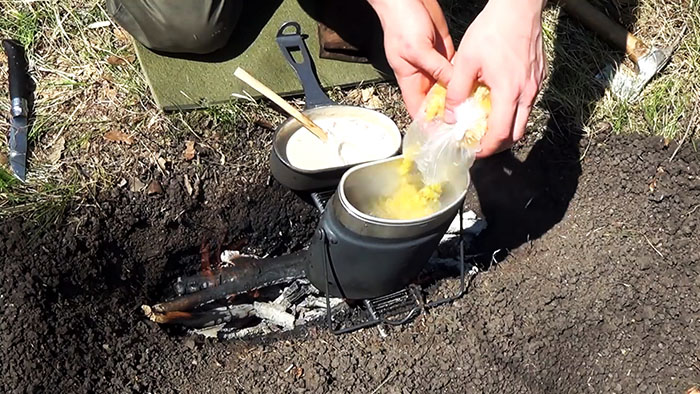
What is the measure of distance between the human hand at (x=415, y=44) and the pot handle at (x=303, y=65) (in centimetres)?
59

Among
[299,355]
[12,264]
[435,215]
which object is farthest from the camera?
[299,355]

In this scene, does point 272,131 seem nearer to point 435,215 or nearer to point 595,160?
point 435,215

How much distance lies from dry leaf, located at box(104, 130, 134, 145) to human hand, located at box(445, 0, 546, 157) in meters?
1.10

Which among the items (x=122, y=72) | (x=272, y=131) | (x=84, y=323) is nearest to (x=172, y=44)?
(x=122, y=72)

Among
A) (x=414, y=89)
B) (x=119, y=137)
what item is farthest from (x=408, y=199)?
(x=119, y=137)

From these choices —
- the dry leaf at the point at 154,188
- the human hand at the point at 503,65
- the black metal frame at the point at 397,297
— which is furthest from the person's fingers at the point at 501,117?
the dry leaf at the point at 154,188

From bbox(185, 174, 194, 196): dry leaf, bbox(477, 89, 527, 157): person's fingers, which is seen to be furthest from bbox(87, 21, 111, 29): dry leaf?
bbox(477, 89, 527, 157): person's fingers

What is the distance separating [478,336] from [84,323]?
1114 millimetres

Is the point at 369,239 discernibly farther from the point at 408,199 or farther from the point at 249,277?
the point at 249,277

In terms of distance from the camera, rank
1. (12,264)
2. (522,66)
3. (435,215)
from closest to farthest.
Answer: (522,66), (435,215), (12,264)

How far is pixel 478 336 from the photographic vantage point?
2197mm

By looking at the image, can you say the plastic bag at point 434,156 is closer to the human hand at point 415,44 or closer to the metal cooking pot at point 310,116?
the human hand at point 415,44

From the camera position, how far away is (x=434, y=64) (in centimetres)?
178

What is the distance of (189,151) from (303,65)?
1.60 ft
